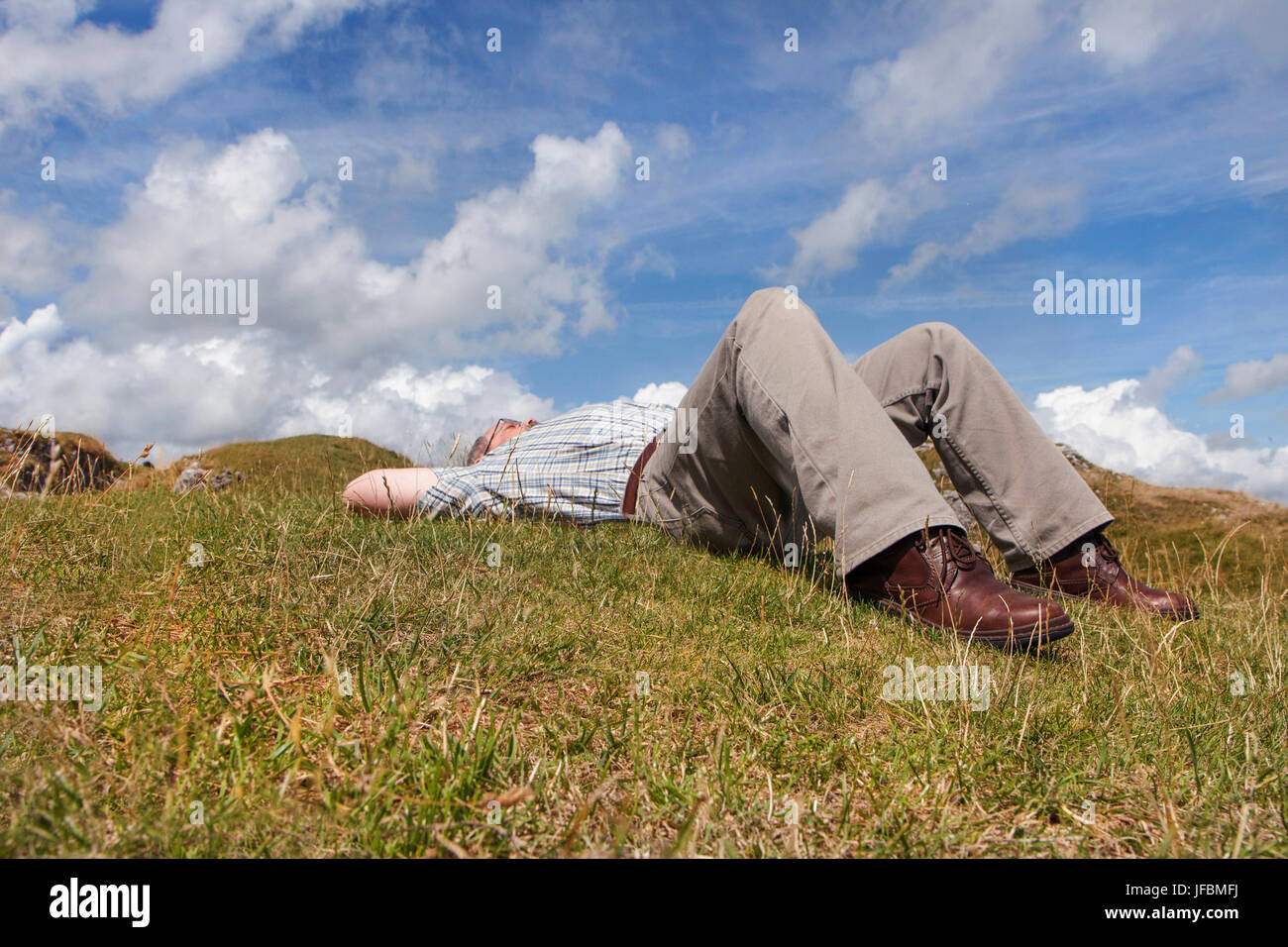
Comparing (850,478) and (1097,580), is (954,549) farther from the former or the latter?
(1097,580)

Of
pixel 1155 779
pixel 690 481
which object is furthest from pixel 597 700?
pixel 690 481

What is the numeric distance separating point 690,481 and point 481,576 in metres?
1.38

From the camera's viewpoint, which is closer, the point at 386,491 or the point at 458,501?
the point at 386,491

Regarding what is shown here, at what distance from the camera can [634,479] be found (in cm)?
457

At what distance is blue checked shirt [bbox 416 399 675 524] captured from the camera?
439cm

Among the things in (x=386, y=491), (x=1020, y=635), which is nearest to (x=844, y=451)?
(x=1020, y=635)

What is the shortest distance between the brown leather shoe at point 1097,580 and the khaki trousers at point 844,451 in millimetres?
100

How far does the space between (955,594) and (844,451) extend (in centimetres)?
64

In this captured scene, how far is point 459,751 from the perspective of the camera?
1479 millimetres

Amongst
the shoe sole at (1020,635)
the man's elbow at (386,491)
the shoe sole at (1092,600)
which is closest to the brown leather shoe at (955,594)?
the shoe sole at (1020,635)
